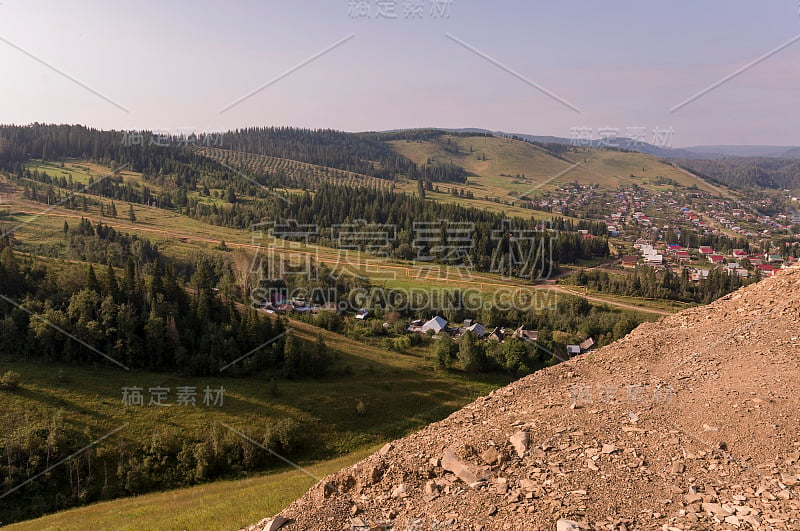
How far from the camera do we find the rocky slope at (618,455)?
762 cm

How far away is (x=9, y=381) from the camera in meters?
28.3

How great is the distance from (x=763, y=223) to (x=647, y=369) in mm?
153918

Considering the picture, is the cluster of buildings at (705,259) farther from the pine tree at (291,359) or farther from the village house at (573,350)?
the pine tree at (291,359)

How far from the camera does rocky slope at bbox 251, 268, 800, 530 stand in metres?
7.62

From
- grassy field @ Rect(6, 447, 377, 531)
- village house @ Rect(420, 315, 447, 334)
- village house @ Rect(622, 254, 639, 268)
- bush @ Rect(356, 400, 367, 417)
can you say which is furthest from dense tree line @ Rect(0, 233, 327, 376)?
village house @ Rect(622, 254, 639, 268)

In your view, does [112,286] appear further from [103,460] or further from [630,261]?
[630,261]

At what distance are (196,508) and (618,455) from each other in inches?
748

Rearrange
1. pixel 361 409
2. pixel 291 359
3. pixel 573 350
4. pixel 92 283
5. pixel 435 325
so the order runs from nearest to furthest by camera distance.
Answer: pixel 361 409 < pixel 92 283 < pixel 291 359 < pixel 573 350 < pixel 435 325

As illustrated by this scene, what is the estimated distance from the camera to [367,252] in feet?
277

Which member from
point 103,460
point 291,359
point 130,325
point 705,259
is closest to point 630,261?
point 705,259

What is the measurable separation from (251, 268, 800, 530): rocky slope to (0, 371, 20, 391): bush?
27.5 m

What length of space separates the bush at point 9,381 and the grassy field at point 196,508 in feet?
34.1

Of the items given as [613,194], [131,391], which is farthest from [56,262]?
[613,194]

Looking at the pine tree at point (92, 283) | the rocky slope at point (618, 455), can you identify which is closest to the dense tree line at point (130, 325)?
the pine tree at point (92, 283)
